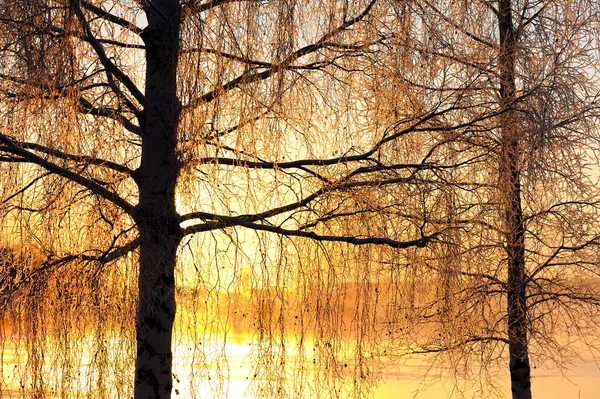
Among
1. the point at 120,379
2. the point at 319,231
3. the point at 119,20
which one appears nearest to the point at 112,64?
the point at 119,20

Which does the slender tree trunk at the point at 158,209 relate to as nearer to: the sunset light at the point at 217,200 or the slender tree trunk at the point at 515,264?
the sunset light at the point at 217,200

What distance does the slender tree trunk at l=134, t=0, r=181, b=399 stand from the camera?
208 inches

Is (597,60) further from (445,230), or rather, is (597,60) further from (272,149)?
(272,149)

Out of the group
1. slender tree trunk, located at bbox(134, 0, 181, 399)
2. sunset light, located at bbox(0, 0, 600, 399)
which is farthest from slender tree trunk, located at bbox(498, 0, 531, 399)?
slender tree trunk, located at bbox(134, 0, 181, 399)

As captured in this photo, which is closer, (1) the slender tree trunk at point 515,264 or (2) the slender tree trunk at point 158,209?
(2) the slender tree trunk at point 158,209

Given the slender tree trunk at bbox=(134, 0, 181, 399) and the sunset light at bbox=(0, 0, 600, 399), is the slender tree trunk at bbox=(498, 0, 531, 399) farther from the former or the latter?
the slender tree trunk at bbox=(134, 0, 181, 399)

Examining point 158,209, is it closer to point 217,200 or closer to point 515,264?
point 217,200

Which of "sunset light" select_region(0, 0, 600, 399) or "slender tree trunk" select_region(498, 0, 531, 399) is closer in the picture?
"sunset light" select_region(0, 0, 600, 399)

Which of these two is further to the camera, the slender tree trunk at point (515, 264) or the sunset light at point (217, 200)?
the slender tree trunk at point (515, 264)

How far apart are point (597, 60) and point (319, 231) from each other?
555 centimetres

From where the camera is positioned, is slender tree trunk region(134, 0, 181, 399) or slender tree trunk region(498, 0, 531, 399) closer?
slender tree trunk region(134, 0, 181, 399)

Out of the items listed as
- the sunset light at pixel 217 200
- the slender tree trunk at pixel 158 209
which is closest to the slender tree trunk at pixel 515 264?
the sunset light at pixel 217 200

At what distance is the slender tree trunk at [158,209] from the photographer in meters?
5.29

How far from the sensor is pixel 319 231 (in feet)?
18.9
